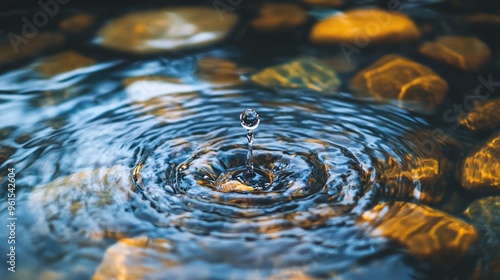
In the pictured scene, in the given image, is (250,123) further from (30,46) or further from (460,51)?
(30,46)

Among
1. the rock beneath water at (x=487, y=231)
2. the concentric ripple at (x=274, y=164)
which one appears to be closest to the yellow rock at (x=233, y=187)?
the concentric ripple at (x=274, y=164)

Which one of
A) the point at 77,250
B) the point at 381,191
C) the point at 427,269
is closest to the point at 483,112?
the point at 381,191

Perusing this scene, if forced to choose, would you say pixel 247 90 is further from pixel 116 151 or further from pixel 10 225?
pixel 10 225

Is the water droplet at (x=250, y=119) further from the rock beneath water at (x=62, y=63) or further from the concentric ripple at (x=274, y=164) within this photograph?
the rock beneath water at (x=62, y=63)

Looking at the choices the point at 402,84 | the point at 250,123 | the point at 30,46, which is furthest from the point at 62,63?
the point at 402,84

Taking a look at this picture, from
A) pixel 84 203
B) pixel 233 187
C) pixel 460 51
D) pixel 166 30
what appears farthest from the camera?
pixel 166 30

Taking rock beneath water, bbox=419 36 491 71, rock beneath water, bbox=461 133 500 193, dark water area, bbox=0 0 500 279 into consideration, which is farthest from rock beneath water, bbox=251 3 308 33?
rock beneath water, bbox=461 133 500 193
